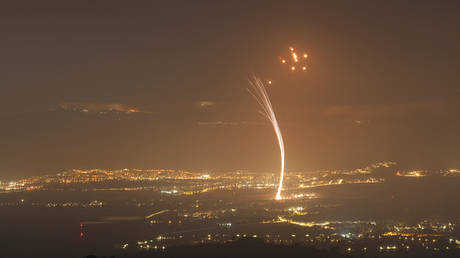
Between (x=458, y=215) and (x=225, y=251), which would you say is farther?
(x=458, y=215)

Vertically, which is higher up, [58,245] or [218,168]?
[218,168]

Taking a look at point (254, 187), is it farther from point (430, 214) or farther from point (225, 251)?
point (225, 251)

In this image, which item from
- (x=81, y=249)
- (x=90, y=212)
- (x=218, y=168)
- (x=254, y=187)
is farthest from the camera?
(x=218, y=168)

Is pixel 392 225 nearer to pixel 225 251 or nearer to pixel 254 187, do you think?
pixel 225 251

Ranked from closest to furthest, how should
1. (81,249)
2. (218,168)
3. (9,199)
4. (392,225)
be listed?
1. (81,249)
2. (392,225)
3. (9,199)
4. (218,168)

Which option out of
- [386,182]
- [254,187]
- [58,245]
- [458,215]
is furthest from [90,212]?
[386,182]

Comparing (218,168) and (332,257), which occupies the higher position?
(218,168)

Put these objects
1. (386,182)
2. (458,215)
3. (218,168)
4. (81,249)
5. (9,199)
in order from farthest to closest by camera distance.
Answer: (218,168), (386,182), (9,199), (458,215), (81,249)

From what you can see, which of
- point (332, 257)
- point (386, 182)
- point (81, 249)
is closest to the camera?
point (332, 257)

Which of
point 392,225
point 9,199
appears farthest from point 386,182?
point 9,199
